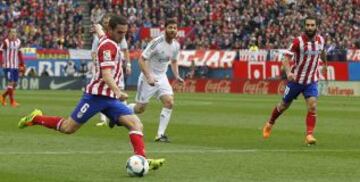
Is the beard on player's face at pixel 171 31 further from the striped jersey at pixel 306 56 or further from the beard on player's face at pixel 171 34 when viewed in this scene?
the striped jersey at pixel 306 56

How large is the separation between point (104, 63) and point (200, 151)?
141 inches

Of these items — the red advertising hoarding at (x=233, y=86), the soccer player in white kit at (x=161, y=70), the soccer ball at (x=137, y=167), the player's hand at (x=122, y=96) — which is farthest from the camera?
the red advertising hoarding at (x=233, y=86)

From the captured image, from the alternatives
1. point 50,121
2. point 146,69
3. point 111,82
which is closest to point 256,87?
point 146,69

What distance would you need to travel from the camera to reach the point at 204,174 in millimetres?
11773

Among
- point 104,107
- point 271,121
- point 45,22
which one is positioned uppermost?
point 45,22

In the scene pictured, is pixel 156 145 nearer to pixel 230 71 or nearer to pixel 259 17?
pixel 230 71

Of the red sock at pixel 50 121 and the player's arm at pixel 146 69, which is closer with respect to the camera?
the red sock at pixel 50 121

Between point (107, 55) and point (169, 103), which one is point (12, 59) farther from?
point (107, 55)

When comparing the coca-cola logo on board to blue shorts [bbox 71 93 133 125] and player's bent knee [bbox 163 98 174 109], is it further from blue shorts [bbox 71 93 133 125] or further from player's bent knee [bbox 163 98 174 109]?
blue shorts [bbox 71 93 133 125]

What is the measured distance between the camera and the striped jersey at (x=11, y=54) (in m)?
30.4

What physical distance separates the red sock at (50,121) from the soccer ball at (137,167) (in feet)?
6.14

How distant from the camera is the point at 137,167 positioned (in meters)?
11.4

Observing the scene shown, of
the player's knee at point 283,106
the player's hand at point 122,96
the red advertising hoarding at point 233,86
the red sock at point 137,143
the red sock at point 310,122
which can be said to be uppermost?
the player's hand at point 122,96

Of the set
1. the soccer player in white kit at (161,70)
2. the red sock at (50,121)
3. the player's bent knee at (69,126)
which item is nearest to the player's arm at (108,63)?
the player's bent knee at (69,126)
